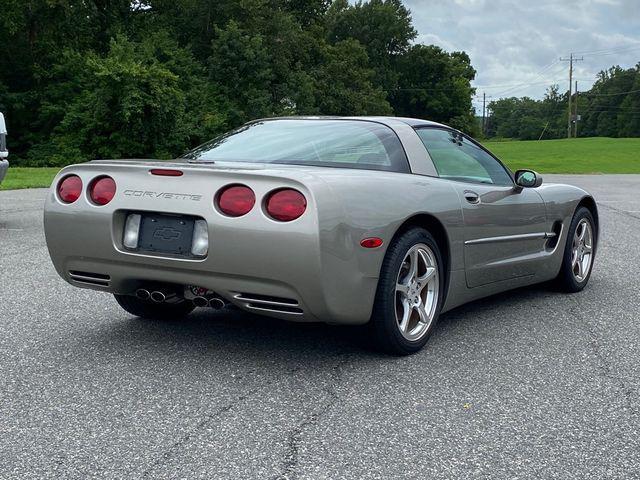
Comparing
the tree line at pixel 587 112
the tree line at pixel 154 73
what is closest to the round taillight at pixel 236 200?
the tree line at pixel 154 73

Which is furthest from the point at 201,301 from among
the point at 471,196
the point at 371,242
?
the point at 471,196

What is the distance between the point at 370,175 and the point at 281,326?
4.01 ft

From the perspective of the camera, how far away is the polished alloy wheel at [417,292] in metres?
4.09

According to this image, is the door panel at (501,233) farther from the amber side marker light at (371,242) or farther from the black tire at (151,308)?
the black tire at (151,308)

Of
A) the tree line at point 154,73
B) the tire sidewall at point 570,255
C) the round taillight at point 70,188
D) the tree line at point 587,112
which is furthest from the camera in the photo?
the tree line at point 587,112

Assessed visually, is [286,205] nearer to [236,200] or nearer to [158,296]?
[236,200]

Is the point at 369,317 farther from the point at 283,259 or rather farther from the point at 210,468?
the point at 210,468

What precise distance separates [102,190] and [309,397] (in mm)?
1507

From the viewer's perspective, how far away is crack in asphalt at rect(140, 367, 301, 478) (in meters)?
2.66

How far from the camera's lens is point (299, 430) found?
3.01m

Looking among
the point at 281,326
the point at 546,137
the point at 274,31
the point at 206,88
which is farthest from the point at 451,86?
the point at 281,326

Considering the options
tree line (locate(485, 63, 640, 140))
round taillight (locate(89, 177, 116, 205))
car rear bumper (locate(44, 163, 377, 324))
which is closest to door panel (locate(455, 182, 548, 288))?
car rear bumper (locate(44, 163, 377, 324))

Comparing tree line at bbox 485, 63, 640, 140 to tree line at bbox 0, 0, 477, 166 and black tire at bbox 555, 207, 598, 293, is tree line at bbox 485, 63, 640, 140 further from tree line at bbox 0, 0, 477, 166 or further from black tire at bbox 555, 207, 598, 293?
black tire at bbox 555, 207, 598, 293

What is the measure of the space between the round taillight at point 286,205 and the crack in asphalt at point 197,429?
77cm
